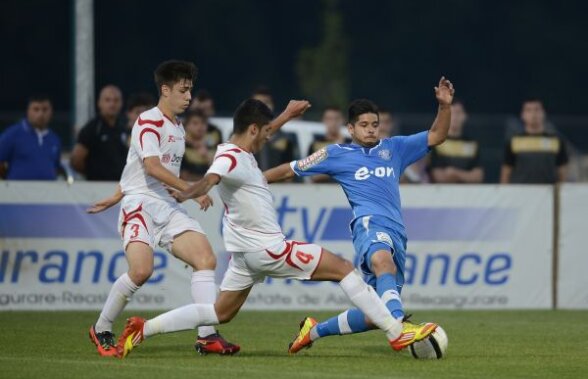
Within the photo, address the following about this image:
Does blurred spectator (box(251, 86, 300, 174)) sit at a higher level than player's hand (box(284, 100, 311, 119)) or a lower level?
lower

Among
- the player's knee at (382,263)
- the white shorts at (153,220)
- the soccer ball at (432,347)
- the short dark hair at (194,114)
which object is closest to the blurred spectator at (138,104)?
the short dark hair at (194,114)

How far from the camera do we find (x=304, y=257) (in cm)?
1041

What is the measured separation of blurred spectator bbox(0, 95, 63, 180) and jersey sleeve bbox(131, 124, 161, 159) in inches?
212

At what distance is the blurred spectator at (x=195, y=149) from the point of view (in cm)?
1639

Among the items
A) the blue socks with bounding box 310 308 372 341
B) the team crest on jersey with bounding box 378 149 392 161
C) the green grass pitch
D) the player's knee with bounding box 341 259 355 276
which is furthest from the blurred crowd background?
the player's knee with bounding box 341 259 355 276

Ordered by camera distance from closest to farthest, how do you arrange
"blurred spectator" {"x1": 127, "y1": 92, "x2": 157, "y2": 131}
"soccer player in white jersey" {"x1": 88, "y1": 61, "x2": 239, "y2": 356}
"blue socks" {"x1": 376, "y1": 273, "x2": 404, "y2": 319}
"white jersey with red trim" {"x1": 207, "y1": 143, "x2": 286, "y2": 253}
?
"white jersey with red trim" {"x1": 207, "y1": 143, "x2": 286, "y2": 253}
"blue socks" {"x1": 376, "y1": 273, "x2": 404, "y2": 319}
"soccer player in white jersey" {"x1": 88, "y1": 61, "x2": 239, "y2": 356}
"blurred spectator" {"x1": 127, "y1": 92, "x2": 157, "y2": 131}

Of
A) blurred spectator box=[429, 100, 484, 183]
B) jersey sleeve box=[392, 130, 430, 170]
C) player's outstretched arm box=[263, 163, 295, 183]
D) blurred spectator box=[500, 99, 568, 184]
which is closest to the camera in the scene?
player's outstretched arm box=[263, 163, 295, 183]

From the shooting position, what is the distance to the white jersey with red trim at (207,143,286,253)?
10.4m

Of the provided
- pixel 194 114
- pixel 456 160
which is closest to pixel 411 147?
pixel 194 114

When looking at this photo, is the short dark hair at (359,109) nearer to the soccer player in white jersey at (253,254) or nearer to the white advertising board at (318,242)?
the soccer player in white jersey at (253,254)

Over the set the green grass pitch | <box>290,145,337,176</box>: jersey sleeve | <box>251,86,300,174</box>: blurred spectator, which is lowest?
the green grass pitch

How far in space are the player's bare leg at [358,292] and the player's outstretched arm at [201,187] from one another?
0.98 meters

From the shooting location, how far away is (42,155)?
54.0 ft

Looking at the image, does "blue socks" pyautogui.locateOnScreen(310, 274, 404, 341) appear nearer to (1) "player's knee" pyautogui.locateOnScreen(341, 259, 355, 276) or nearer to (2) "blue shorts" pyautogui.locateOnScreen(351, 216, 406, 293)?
(2) "blue shorts" pyautogui.locateOnScreen(351, 216, 406, 293)
